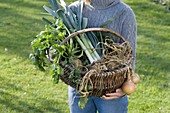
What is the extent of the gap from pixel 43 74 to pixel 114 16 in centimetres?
271

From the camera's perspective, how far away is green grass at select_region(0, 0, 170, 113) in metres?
4.18

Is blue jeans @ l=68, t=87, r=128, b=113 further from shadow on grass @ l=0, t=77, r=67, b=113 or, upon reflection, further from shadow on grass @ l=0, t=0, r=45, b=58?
shadow on grass @ l=0, t=0, r=45, b=58

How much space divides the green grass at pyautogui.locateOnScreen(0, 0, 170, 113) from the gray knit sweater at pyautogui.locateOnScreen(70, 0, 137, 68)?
193cm

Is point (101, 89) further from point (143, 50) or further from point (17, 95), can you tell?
point (143, 50)

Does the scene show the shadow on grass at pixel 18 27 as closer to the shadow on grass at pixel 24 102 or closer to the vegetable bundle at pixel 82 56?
the shadow on grass at pixel 24 102

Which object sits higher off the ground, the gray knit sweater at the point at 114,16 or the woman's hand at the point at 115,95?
the gray knit sweater at the point at 114,16

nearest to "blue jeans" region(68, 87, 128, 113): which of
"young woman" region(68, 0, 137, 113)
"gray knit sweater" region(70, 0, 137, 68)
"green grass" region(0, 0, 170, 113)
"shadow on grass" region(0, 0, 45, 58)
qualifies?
"young woman" region(68, 0, 137, 113)

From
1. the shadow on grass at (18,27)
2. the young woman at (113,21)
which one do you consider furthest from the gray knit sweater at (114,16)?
the shadow on grass at (18,27)

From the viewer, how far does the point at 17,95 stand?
434cm

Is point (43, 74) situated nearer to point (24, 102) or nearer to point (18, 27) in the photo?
point (24, 102)

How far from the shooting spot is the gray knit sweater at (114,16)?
2232 mm

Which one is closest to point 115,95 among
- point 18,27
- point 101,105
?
point 101,105

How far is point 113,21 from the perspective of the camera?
7.34 feet

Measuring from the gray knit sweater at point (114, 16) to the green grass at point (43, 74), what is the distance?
1933mm
